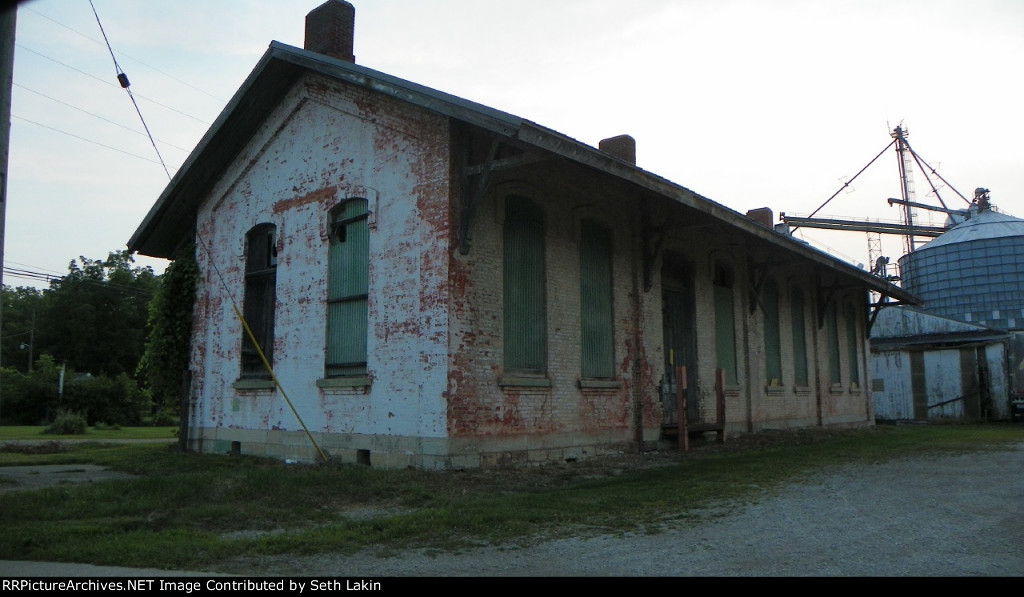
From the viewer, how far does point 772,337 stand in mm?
20453

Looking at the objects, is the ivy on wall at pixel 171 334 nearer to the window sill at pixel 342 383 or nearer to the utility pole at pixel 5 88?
the window sill at pixel 342 383

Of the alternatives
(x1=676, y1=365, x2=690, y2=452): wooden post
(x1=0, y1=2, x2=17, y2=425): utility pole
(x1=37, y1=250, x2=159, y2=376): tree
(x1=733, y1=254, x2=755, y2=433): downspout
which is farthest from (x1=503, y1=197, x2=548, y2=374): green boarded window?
(x1=37, y1=250, x2=159, y2=376): tree

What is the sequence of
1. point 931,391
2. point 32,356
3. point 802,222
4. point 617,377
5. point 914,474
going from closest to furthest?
point 914,474 → point 617,377 → point 931,391 → point 802,222 → point 32,356

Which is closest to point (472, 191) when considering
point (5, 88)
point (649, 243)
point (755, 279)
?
point (649, 243)

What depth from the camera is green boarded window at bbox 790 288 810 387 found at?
2163 cm

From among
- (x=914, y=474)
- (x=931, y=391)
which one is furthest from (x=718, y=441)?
(x=931, y=391)

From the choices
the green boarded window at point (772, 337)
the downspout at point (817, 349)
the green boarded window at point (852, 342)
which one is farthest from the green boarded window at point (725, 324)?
the green boarded window at point (852, 342)

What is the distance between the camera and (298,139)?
14.2m

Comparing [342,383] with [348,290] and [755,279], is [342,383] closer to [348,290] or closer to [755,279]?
[348,290]

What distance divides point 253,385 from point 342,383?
272 cm

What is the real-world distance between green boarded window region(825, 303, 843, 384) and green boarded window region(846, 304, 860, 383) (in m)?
1.01

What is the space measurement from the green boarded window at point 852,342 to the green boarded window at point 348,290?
59.5 feet

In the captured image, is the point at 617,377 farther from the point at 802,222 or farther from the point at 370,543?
the point at 802,222
